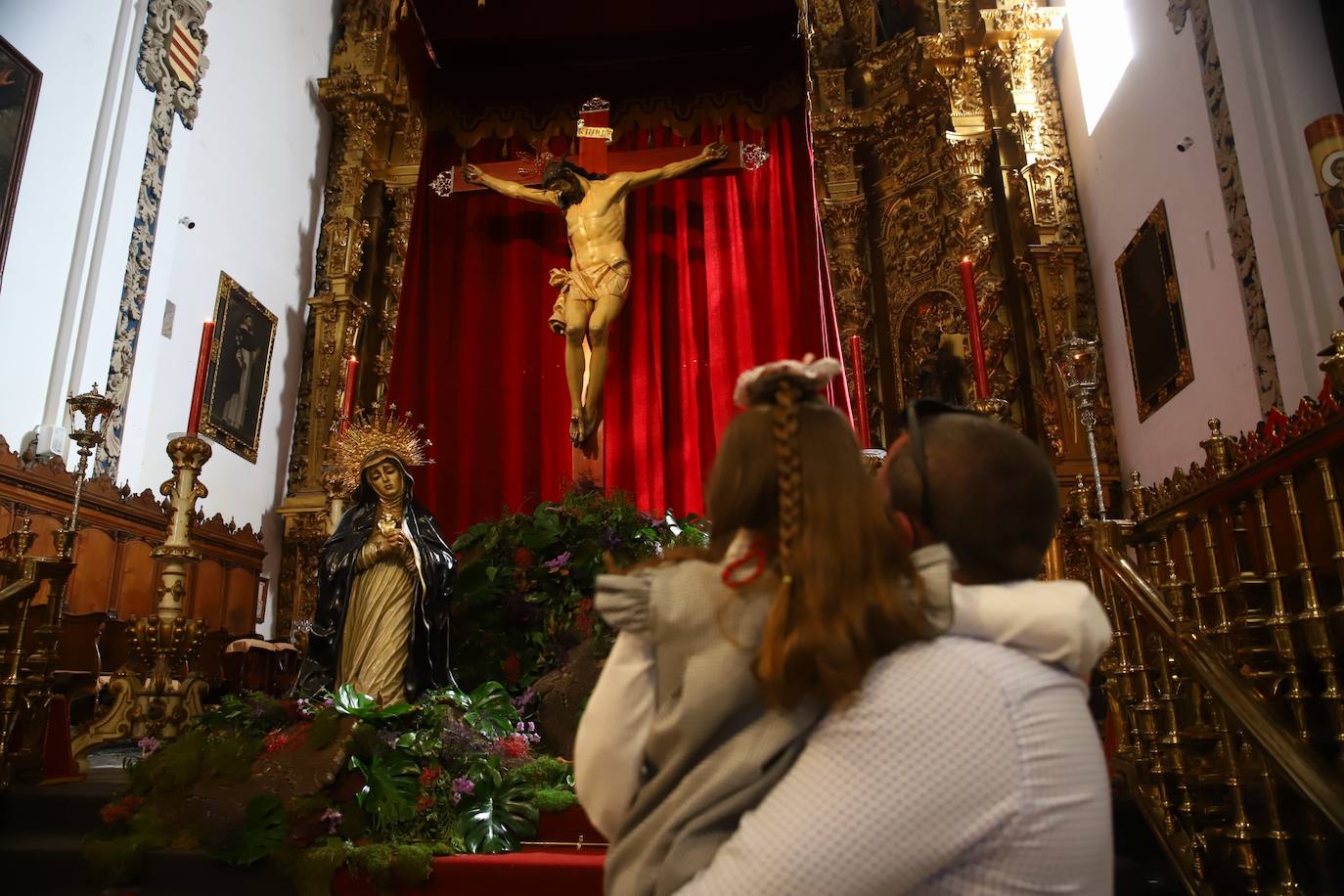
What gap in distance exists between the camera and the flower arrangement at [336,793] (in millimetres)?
3100

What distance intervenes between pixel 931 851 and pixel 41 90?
261 inches

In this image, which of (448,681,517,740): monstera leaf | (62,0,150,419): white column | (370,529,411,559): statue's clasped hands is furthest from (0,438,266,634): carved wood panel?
(448,681,517,740): monstera leaf

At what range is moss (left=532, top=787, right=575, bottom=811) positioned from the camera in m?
3.41

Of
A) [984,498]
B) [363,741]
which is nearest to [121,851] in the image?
[363,741]

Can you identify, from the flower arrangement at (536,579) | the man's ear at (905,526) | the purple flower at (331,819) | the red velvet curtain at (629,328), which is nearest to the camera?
the man's ear at (905,526)

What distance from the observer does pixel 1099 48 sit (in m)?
6.64

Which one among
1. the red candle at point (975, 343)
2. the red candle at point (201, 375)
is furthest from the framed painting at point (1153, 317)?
the red candle at point (201, 375)

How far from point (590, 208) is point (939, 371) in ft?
9.61

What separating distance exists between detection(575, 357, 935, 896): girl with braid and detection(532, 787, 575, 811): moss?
7.65ft

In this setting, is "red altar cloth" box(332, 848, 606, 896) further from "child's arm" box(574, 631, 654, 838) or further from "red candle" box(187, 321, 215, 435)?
"red candle" box(187, 321, 215, 435)

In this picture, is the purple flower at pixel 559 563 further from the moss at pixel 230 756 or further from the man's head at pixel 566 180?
the man's head at pixel 566 180

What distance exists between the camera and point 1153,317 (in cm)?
560

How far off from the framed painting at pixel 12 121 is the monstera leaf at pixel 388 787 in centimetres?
380

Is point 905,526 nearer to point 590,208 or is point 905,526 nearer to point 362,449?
point 362,449
